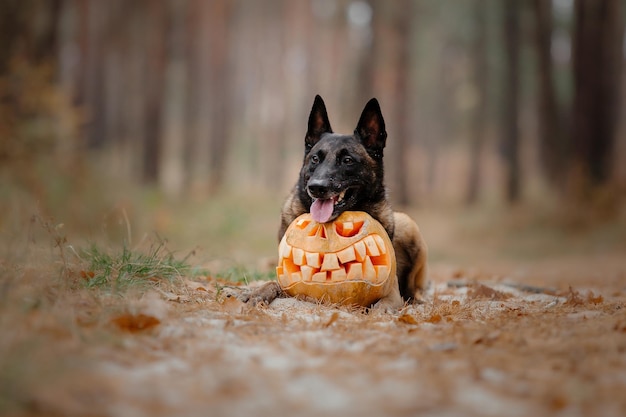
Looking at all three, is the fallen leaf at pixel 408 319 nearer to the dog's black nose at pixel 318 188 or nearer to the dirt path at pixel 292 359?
the dirt path at pixel 292 359

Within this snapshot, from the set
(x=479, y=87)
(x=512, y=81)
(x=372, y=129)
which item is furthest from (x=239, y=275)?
(x=479, y=87)

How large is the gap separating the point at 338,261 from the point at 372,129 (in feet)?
4.93

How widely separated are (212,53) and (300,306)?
22986mm

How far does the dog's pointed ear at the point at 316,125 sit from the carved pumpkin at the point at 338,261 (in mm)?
1002

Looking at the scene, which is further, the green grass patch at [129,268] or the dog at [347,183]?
the dog at [347,183]

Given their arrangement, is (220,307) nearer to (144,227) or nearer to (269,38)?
(144,227)

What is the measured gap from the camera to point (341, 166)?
5164 millimetres

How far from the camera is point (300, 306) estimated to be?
4.83 meters

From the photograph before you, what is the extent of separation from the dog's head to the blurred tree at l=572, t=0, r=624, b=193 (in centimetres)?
1255

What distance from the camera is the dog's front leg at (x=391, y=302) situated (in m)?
5.04

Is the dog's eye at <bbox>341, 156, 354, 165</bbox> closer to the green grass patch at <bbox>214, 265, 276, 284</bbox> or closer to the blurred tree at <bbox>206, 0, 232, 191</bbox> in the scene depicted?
the green grass patch at <bbox>214, 265, 276, 284</bbox>

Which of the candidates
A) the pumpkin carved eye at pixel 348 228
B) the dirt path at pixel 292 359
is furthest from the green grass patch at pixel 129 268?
the pumpkin carved eye at pixel 348 228

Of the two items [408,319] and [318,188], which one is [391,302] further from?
[318,188]

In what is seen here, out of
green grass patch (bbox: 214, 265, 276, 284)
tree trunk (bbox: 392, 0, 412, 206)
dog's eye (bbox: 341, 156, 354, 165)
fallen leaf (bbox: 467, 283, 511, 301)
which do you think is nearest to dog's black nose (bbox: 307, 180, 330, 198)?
dog's eye (bbox: 341, 156, 354, 165)
